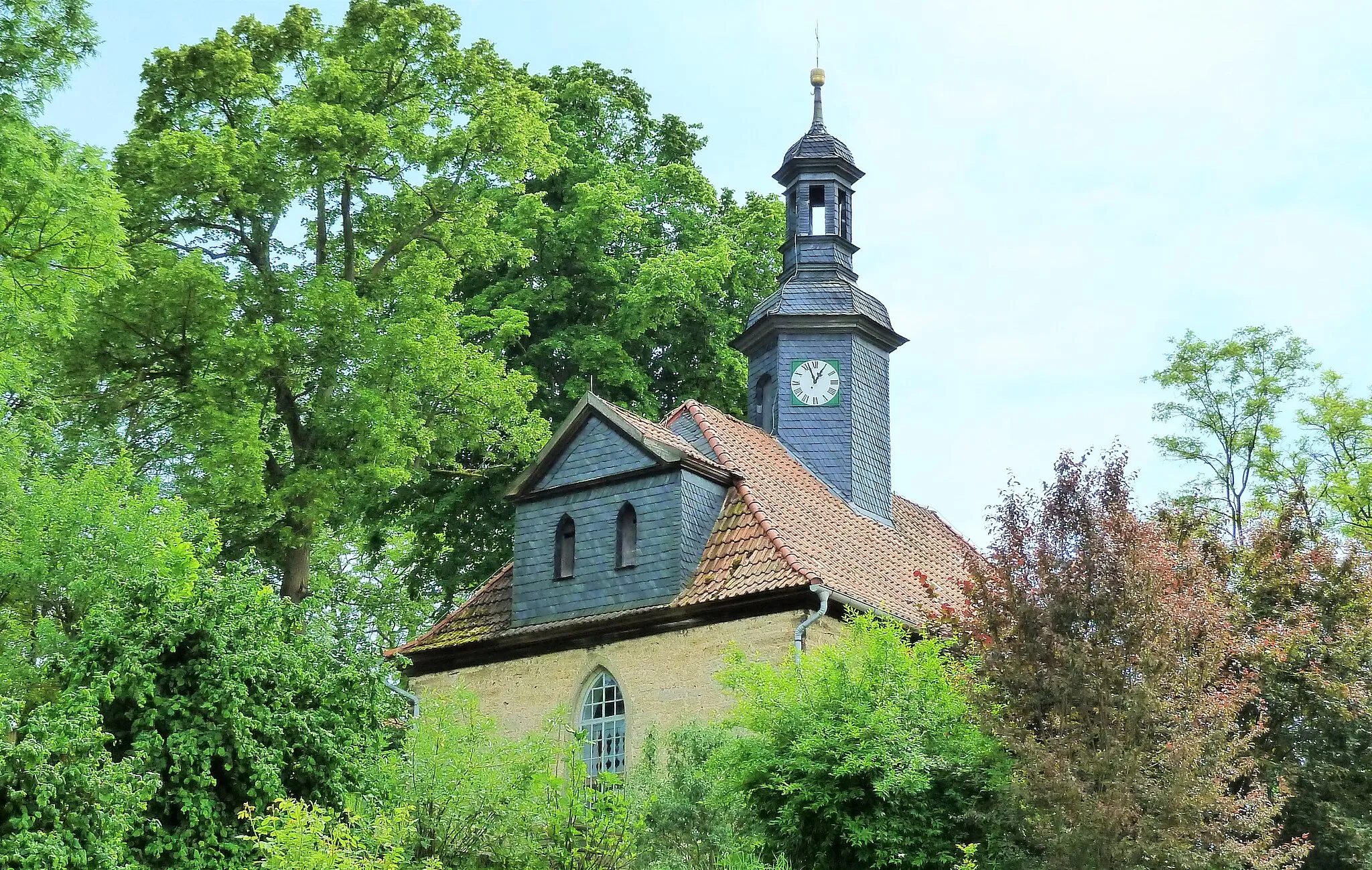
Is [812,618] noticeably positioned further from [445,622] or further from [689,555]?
[445,622]

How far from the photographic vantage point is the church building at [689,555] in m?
21.9

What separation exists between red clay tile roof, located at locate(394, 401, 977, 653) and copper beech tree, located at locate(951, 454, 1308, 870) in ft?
11.8

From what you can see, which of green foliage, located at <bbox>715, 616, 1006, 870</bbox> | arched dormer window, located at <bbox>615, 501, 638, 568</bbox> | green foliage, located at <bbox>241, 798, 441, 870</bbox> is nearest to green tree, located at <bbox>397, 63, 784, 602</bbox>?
arched dormer window, located at <bbox>615, 501, 638, 568</bbox>

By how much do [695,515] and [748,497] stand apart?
872mm

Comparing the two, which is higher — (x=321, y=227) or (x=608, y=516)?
(x=321, y=227)

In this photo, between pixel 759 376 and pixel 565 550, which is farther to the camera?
pixel 759 376

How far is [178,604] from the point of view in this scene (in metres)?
15.5

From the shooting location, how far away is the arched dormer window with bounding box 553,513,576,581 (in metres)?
23.7

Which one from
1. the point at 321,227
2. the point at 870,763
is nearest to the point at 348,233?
the point at 321,227

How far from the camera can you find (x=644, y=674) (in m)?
22.4

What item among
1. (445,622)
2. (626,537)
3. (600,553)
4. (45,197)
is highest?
(45,197)

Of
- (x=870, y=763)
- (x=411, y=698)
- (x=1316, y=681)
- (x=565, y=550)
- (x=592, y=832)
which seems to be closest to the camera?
(x=592, y=832)

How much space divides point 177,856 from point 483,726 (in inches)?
137

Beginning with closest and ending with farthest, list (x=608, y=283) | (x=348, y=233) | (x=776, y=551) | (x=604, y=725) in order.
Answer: (x=776, y=551) → (x=604, y=725) → (x=348, y=233) → (x=608, y=283)
